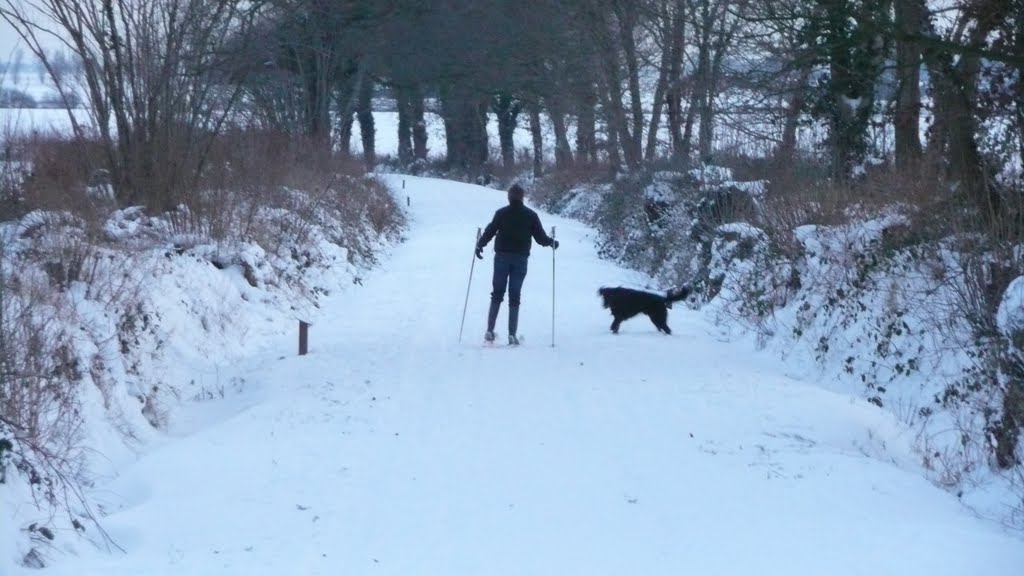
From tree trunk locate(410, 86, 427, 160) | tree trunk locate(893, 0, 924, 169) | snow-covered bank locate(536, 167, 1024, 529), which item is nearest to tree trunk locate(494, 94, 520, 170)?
tree trunk locate(410, 86, 427, 160)

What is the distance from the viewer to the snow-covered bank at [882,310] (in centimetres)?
888

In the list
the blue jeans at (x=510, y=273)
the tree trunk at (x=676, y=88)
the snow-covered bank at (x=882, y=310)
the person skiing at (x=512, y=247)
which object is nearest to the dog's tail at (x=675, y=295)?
the snow-covered bank at (x=882, y=310)

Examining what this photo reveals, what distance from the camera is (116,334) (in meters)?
10.3

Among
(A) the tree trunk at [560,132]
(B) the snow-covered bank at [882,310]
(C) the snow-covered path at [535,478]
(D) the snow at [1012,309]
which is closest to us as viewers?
(C) the snow-covered path at [535,478]

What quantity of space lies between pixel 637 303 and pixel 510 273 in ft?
6.14

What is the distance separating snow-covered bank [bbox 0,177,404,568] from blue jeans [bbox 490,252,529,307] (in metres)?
2.60

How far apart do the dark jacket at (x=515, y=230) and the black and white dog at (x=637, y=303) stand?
143cm

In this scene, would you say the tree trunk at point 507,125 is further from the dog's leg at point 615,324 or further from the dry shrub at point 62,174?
the dog's leg at point 615,324

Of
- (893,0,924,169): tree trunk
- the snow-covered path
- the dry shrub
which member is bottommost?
the snow-covered path

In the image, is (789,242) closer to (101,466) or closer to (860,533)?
(860,533)

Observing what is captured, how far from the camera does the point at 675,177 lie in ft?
79.5

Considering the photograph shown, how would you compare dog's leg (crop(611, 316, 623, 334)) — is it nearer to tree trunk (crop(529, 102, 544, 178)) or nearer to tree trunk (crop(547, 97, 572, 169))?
tree trunk (crop(547, 97, 572, 169))

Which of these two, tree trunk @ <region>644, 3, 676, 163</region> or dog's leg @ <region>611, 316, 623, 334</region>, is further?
tree trunk @ <region>644, 3, 676, 163</region>

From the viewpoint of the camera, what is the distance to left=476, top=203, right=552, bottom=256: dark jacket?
13711 millimetres
